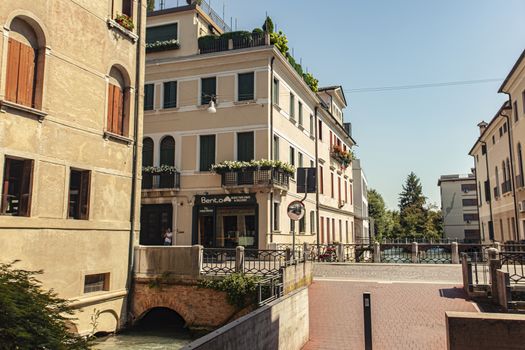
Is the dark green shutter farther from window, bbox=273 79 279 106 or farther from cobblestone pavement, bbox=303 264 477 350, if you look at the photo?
cobblestone pavement, bbox=303 264 477 350

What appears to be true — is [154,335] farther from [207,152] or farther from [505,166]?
[505,166]

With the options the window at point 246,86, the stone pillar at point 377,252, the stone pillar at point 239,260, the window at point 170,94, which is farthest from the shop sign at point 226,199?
the stone pillar at point 239,260

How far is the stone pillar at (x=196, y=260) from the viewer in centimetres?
1538

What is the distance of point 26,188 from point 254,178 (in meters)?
12.0

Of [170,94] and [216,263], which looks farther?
[170,94]

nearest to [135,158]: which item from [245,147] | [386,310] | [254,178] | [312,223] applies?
[254,178]

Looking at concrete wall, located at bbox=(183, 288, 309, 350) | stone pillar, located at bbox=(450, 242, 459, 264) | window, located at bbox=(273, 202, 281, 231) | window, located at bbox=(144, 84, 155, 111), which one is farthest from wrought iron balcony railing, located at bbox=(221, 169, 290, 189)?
concrete wall, located at bbox=(183, 288, 309, 350)

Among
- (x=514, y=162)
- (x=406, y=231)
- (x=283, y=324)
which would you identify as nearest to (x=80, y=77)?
(x=283, y=324)

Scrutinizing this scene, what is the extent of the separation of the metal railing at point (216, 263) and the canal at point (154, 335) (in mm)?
2257

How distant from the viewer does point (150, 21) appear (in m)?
27.1

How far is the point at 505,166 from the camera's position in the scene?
3253 centimetres

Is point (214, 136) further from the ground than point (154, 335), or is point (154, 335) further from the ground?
point (214, 136)

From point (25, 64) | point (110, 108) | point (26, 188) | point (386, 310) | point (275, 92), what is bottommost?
point (386, 310)

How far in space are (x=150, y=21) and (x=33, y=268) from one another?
1905 centimetres
